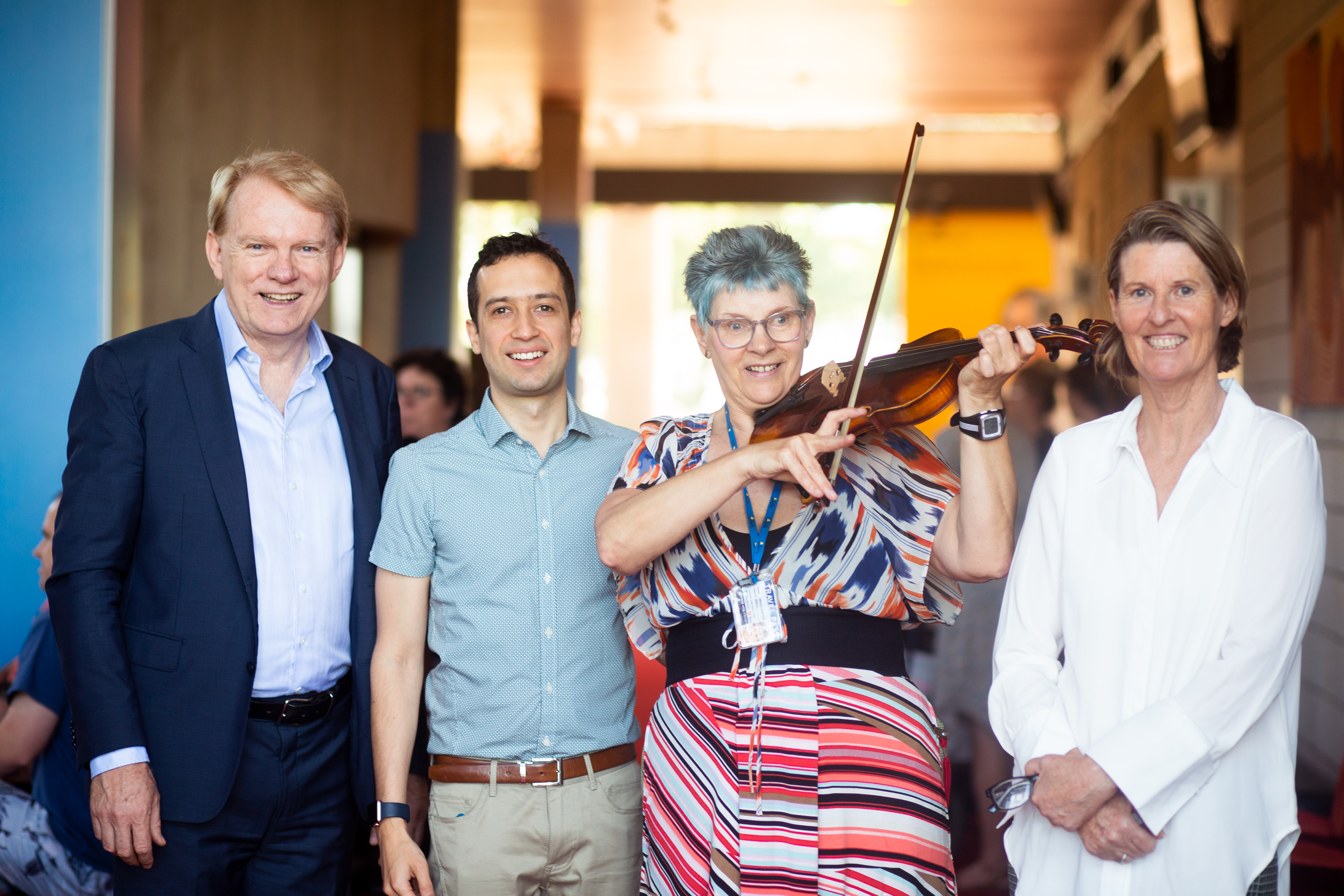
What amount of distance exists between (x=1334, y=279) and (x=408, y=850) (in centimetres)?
331

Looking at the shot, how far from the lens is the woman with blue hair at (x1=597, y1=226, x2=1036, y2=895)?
5.23 feet

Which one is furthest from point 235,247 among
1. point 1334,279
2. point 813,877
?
point 1334,279

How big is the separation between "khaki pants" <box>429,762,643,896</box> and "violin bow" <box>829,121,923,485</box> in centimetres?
72

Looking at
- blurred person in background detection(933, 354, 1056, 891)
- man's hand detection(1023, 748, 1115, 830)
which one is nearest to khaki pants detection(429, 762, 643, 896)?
man's hand detection(1023, 748, 1115, 830)

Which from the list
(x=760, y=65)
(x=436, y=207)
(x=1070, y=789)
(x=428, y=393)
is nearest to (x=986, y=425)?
(x=1070, y=789)

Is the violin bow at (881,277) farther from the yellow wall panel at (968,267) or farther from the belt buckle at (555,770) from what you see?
the yellow wall panel at (968,267)

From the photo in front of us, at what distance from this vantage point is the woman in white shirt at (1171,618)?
1.43 metres

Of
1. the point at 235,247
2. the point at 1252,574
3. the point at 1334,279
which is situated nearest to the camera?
the point at 1252,574

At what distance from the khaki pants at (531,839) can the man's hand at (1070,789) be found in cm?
72

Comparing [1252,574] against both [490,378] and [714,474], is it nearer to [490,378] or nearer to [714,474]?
[714,474]

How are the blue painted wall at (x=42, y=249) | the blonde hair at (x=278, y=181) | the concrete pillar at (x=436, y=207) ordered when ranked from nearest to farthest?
the blonde hair at (x=278, y=181)
the blue painted wall at (x=42, y=249)
the concrete pillar at (x=436, y=207)

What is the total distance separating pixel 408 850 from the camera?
1797mm

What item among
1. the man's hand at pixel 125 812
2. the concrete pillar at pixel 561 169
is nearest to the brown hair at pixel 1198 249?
the man's hand at pixel 125 812

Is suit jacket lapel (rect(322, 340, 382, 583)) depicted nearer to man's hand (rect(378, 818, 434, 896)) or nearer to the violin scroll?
man's hand (rect(378, 818, 434, 896))
